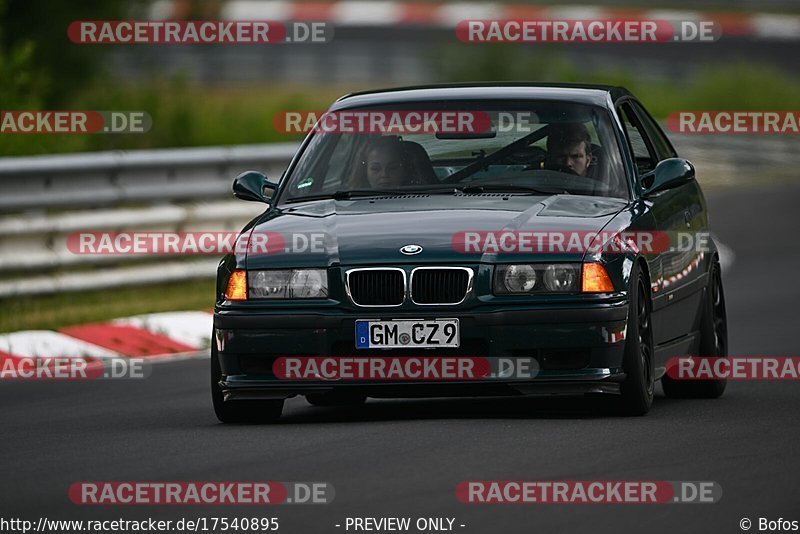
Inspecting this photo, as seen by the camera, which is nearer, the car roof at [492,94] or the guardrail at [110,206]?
the car roof at [492,94]

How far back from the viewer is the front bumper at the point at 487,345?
27.4 feet

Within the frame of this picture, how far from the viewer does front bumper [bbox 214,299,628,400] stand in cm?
834

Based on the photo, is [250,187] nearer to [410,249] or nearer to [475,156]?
[475,156]

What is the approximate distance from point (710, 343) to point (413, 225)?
248 cm

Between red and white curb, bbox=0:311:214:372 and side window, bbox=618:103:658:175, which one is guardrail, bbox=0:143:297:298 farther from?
side window, bbox=618:103:658:175

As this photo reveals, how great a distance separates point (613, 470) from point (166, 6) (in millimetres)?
22394

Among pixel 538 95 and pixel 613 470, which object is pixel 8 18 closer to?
pixel 538 95

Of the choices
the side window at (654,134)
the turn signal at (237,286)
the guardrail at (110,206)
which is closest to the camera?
the turn signal at (237,286)

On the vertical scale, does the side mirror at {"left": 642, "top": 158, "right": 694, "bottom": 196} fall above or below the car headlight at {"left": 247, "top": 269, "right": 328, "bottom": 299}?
above

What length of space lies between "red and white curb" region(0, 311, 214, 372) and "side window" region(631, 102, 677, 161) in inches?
138

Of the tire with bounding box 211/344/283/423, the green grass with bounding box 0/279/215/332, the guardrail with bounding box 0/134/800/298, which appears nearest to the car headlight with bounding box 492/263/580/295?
the tire with bounding box 211/344/283/423

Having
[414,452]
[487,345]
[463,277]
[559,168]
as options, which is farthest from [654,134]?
[414,452]

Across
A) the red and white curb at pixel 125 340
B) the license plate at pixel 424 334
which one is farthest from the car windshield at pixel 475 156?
the red and white curb at pixel 125 340

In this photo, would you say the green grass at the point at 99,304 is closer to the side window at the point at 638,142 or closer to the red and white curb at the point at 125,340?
the red and white curb at the point at 125,340
